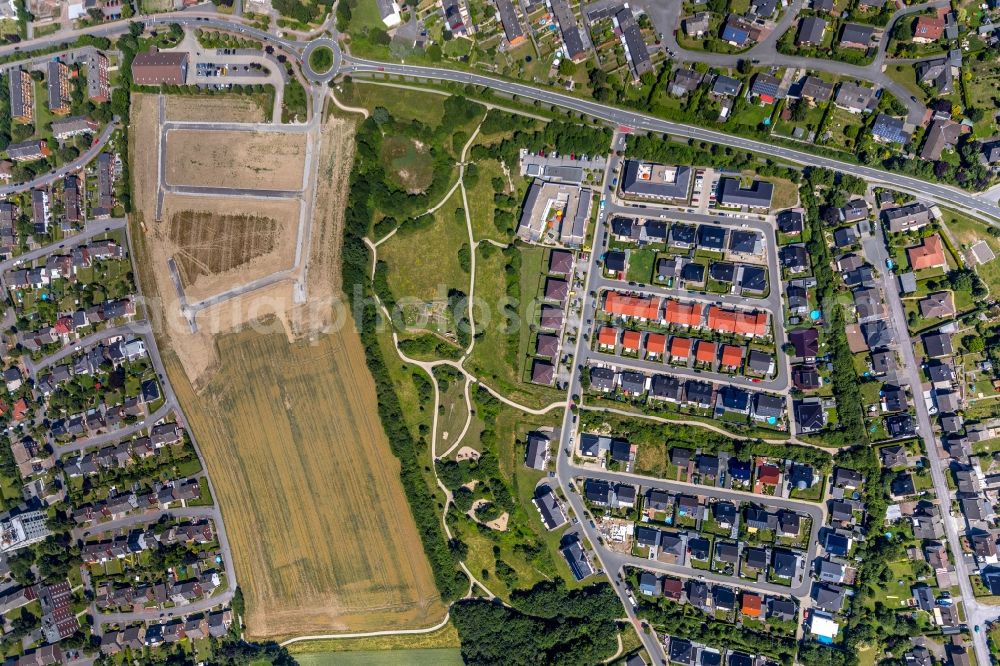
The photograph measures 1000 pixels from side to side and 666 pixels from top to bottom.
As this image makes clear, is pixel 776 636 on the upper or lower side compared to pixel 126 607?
upper

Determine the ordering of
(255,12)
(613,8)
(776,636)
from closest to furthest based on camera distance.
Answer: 1. (776,636)
2. (613,8)
3. (255,12)

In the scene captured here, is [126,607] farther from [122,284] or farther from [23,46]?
[23,46]

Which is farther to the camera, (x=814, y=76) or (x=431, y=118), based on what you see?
(x=431, y=118)

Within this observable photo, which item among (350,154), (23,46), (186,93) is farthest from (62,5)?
(350,154)

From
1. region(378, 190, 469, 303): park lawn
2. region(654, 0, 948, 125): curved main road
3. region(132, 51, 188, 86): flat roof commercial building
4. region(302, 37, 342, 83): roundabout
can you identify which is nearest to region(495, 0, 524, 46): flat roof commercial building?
region(654, 0, 948, 125): curved main road

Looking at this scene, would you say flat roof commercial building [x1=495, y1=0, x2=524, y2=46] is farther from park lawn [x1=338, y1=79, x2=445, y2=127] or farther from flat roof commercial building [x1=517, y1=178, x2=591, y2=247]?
flat roof commercial building [x1=517, y1=178, x2=591, y2=247]
